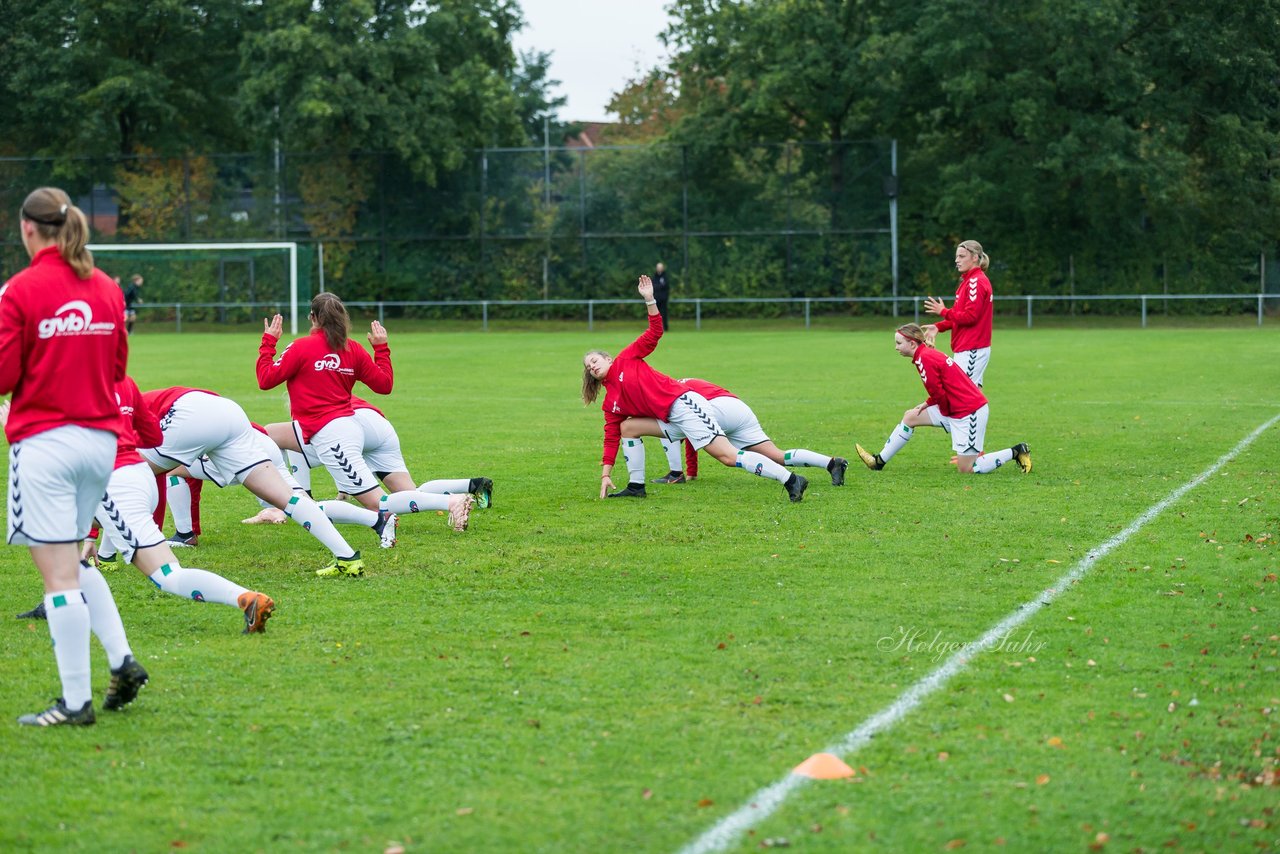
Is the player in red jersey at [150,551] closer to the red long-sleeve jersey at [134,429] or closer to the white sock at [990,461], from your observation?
the red long-sleeve jersey at [134,429]

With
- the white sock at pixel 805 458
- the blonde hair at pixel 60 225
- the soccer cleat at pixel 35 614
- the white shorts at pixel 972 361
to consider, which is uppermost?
the blonde hair at pixel 60 225

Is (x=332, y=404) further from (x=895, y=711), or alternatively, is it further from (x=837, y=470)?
(x=895, y=711)

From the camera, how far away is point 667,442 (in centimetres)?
1174

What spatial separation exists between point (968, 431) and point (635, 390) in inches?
113

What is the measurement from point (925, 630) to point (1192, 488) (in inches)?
199

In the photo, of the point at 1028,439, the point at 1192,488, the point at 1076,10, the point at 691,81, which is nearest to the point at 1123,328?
the point at 1076,10

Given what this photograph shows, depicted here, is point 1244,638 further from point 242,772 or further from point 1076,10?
→ point 1076,10

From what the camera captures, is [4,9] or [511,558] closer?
[511,558]

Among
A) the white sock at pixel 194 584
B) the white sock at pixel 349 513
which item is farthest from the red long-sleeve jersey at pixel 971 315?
the white sock at pixel 194 584

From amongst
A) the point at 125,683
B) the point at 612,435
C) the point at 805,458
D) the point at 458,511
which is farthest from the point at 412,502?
the point at 125,683

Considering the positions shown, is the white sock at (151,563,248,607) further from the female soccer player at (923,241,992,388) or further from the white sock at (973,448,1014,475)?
the female soccer player at (923,241,992,388)

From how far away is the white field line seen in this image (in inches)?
166

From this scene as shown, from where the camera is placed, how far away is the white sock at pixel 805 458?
11.2 meters

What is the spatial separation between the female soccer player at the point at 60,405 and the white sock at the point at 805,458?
22.0 feet
